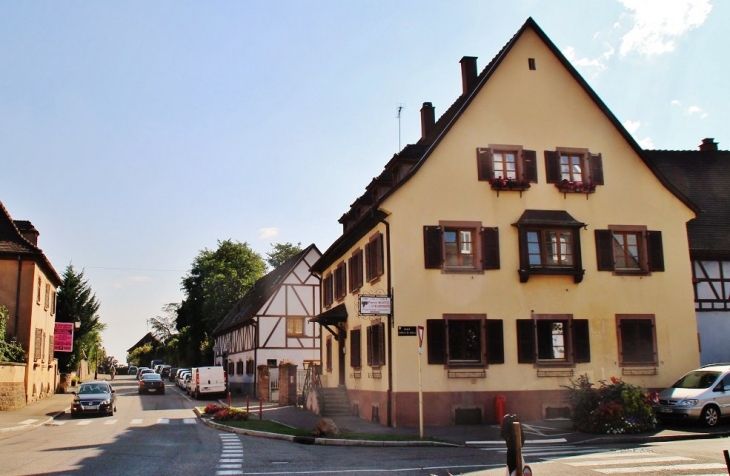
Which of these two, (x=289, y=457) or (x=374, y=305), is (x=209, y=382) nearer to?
(x=374, y=305)

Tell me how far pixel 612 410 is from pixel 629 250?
7.56 metres

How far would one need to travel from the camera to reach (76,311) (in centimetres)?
5641

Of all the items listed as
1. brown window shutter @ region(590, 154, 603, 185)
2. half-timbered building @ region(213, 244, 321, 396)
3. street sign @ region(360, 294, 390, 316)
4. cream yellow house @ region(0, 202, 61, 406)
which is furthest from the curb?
half-timbered building @ region(213, 244, 321, 396)

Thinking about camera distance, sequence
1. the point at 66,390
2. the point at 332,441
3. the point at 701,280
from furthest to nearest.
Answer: the point at 66,390
the point at 701,280
the point at 332,441

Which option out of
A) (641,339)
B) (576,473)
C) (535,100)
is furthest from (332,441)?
(535,100)

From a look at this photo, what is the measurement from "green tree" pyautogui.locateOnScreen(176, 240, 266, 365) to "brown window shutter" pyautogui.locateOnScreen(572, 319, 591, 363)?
5473cm

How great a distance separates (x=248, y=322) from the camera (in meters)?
50.5

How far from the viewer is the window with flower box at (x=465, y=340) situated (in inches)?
909

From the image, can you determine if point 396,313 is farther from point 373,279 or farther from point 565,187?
point 565,187

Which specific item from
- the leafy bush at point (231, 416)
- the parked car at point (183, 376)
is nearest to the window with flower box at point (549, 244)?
the leafy bush at point (231, 416)

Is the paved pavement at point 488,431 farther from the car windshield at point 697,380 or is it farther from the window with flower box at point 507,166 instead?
the window with flower box at point 507,166

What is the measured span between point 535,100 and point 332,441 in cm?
1432

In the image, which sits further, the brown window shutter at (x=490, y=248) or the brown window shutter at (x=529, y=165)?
the brown window shutter at (x=529, y=165)

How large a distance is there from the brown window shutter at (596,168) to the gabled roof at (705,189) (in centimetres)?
546
